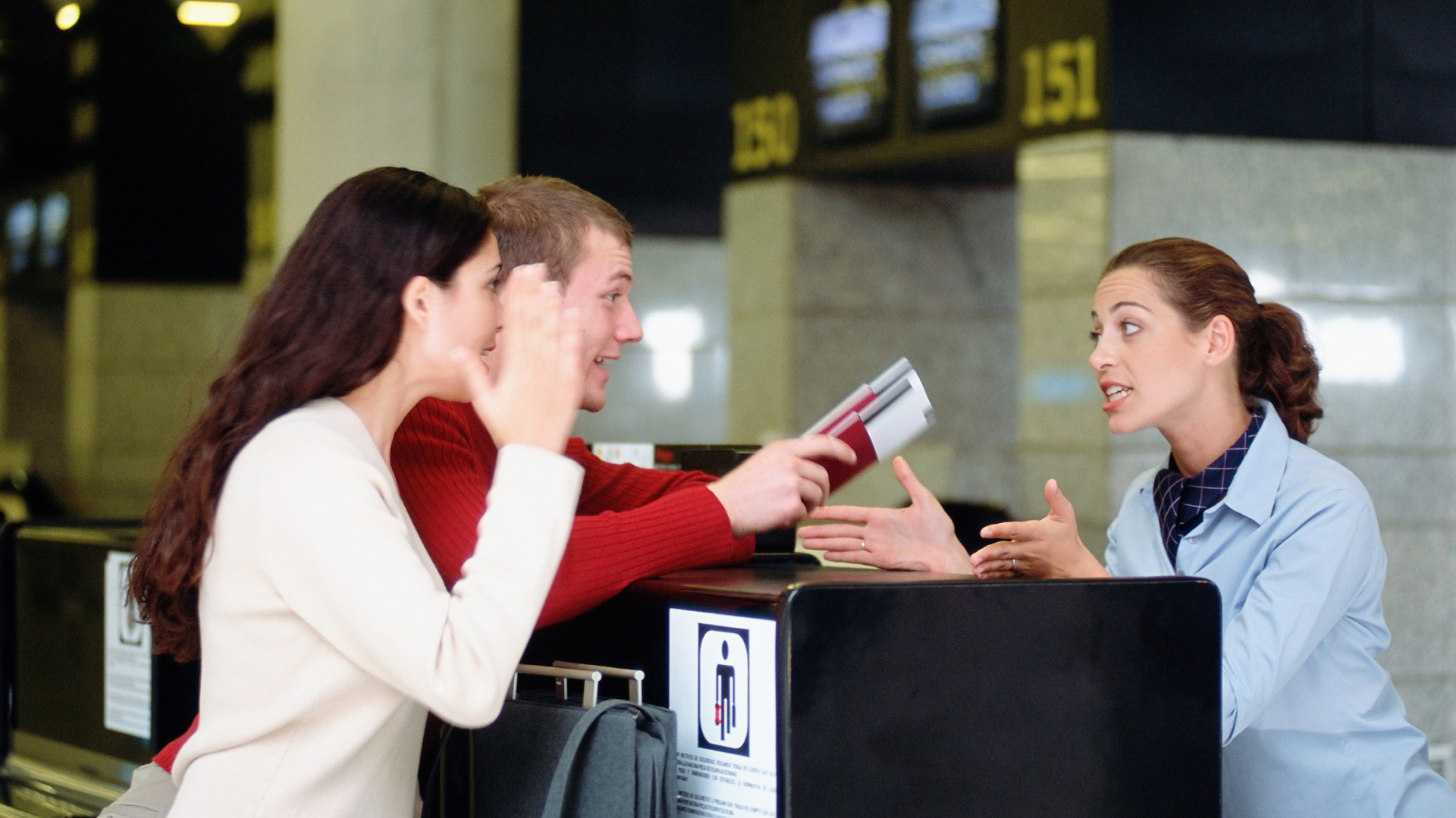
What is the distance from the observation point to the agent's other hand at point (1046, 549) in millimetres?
1834

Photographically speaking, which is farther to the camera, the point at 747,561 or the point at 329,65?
the point at 329,65

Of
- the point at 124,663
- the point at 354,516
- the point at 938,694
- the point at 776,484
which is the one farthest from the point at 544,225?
the point at 124,663

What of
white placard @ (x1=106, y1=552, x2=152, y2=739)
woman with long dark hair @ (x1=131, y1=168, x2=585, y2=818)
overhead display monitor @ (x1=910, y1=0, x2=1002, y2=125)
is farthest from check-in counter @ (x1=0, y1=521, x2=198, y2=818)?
overhead display monitor @ (x1=910, y1=0, x2=1002, y2=125)

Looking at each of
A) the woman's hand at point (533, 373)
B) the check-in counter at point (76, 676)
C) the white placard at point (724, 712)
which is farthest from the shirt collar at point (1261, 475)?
the check-in counter at point (76, 676)

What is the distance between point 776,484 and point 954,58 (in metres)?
4.09

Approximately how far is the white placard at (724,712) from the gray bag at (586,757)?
0.03m

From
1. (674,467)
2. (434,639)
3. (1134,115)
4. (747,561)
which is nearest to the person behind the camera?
(434,639)

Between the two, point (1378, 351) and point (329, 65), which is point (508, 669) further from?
point (329, 65)

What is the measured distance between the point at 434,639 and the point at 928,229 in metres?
5.53

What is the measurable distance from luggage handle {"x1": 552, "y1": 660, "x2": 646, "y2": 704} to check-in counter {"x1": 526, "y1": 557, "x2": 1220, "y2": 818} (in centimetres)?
3

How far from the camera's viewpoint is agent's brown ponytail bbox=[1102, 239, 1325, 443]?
2172 mm

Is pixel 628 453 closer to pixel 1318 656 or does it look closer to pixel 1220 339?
pixel 1220 339

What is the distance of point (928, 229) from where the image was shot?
6.65 metres

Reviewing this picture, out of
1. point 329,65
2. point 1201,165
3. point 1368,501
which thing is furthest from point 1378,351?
point 329,65
